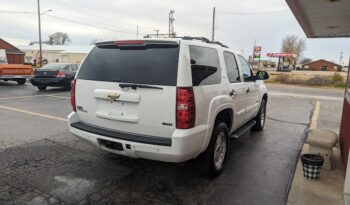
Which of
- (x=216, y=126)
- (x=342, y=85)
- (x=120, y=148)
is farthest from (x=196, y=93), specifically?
(x=342, y=85)

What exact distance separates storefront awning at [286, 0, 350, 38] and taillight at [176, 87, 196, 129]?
2926mm

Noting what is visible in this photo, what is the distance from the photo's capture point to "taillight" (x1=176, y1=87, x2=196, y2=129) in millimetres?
3086

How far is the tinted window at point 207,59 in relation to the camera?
3.50 metres

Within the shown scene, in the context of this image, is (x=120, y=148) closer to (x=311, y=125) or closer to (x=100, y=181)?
(x=100, y=181)

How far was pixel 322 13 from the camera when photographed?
5.47 metres

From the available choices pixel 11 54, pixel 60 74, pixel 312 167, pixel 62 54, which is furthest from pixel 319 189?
pixel 62 54

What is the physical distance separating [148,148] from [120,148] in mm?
430

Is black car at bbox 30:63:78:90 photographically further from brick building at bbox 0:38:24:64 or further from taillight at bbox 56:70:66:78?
brick building at bbox 0:38:24:64

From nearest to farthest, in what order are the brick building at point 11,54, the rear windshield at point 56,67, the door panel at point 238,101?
the door panel at point 238,101 < the rear windshield at point 56,67 < the brick building at point 11,54

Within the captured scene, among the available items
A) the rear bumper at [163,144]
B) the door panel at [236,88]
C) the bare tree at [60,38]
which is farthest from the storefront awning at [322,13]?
the bare tree at [60,38]

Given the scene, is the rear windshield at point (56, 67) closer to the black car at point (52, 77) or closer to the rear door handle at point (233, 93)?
the black car at point (52, 77)

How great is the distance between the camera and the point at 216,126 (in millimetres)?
3842

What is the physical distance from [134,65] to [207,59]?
1057mm

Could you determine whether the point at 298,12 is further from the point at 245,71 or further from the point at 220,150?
the point at 220,150
